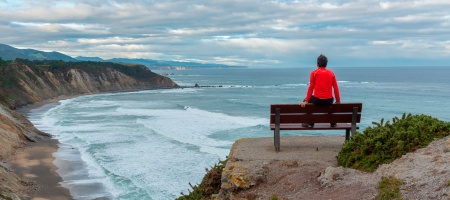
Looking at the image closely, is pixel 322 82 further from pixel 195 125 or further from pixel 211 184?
pixel 195 125

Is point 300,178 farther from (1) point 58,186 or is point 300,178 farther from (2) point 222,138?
(2) point 222,138

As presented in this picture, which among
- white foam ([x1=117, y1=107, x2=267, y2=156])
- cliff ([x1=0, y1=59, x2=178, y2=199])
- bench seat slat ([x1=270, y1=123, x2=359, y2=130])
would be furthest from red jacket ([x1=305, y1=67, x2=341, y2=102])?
white foam ([x1=117, y1=107, x2=267, y2=156])

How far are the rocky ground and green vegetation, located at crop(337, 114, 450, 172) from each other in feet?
0.66

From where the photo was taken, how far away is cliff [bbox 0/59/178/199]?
28.3 meters

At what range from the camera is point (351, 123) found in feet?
30.4

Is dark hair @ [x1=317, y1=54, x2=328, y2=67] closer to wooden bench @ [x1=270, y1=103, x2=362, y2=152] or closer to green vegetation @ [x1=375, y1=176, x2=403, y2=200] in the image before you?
wooden bench @ [x1=270, y1=103, x2=362, y2=152]

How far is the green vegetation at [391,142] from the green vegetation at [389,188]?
0.88 metres

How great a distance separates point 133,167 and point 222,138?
10.3 meters

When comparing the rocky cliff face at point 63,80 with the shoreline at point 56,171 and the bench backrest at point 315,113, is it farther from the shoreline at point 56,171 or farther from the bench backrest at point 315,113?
the bench backrest at point 315,113

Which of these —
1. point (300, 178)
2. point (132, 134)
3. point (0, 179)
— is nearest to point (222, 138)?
point (132, 134)

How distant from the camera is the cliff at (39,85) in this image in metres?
28.3

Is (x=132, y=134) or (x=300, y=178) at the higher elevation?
(x=300, y=178)

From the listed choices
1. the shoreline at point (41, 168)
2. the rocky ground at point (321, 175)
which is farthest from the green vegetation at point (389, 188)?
the shoreline at point (41, 168)

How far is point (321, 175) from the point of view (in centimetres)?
726
